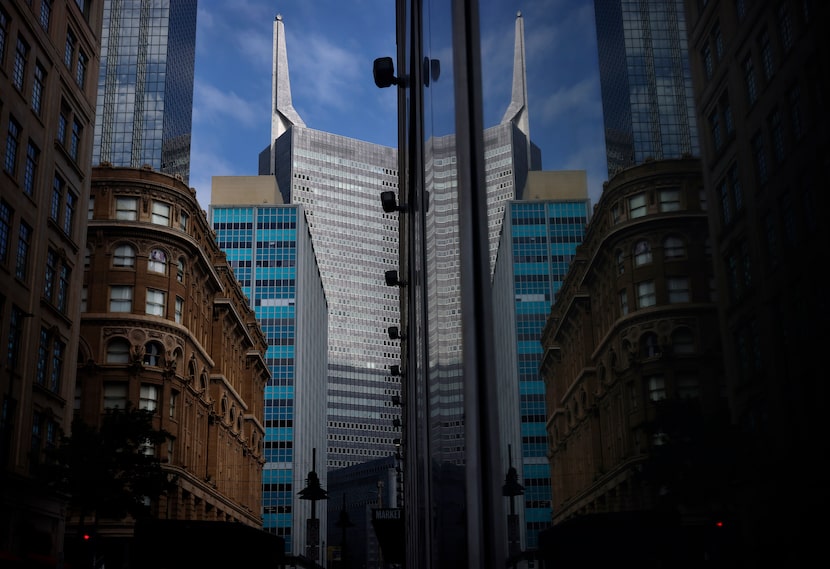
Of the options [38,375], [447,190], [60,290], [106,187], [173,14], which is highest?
[173,14]

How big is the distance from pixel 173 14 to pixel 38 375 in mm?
120536

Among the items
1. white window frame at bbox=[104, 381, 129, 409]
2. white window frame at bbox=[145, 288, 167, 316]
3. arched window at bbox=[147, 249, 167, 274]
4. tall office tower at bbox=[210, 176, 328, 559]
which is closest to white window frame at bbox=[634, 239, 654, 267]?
white window frame at bbox=[104, 381, 129, 409]

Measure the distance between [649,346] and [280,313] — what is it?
420ft

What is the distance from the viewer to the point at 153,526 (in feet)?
94.0

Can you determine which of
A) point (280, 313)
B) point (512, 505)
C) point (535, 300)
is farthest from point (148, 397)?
point (280, 313)

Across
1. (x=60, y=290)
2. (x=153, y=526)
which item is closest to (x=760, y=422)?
(x=153, y=526)

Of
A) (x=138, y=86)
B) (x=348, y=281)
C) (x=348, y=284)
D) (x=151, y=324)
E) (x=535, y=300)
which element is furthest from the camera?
(x=348, y=281)

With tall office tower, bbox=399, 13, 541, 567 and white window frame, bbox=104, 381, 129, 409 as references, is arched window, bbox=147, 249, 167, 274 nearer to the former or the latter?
white window frame, bbox=104, 381, 129, 409

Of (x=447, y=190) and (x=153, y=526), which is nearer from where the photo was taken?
(x=447, y=190)

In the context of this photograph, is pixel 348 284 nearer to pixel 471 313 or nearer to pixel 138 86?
pixel 138 86

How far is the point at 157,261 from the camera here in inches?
2231

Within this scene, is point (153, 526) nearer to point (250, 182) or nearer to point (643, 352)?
point (643, 352)

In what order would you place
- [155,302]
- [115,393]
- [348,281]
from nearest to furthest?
[115,393] → [155,302] → [348,281]

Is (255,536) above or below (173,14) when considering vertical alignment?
below
